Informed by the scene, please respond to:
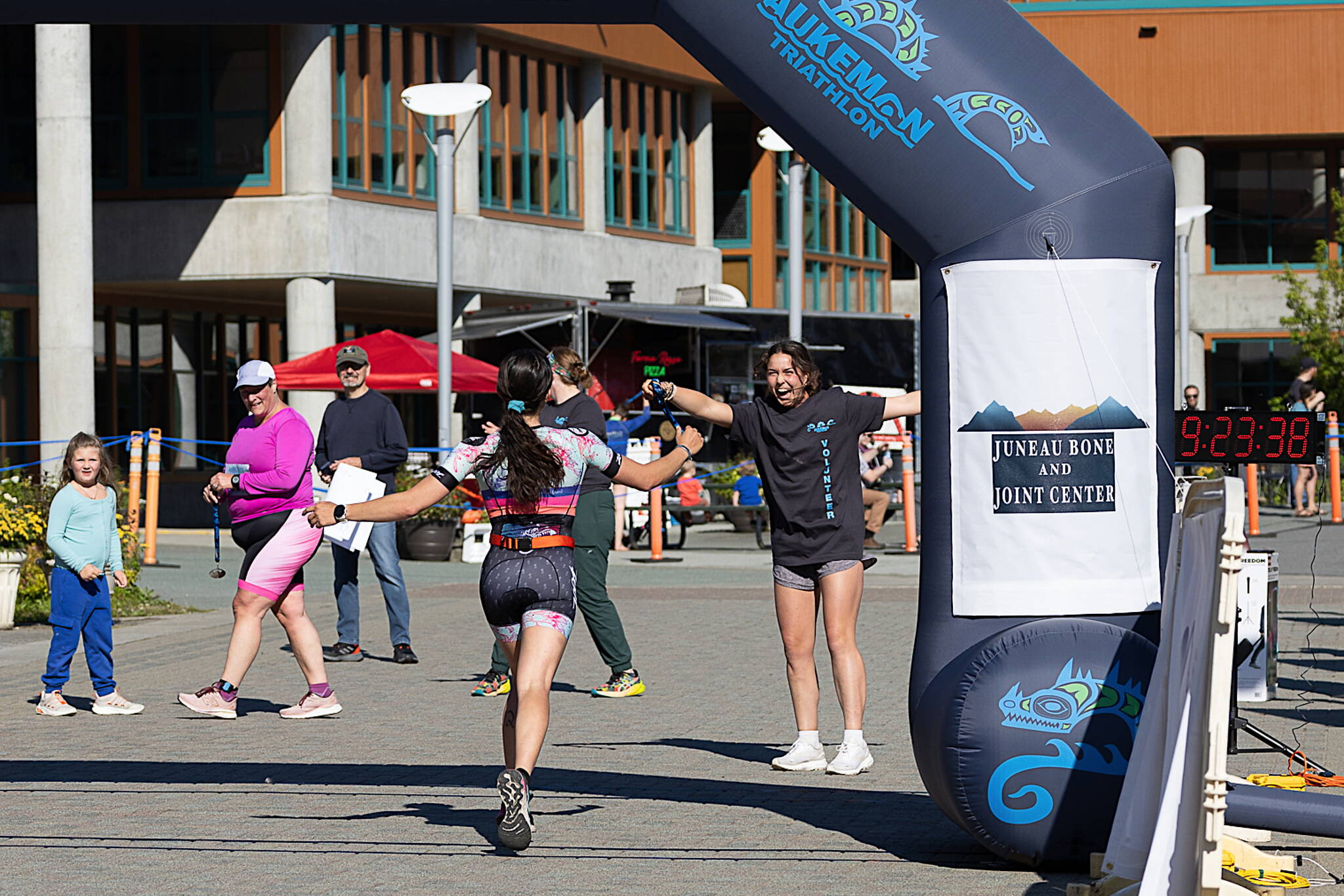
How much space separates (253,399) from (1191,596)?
5960mm

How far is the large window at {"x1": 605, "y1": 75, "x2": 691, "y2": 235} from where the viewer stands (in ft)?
129

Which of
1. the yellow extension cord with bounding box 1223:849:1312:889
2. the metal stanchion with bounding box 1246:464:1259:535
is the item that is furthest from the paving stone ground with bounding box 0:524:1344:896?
the metal stanchion with bounding box 1246:464:1259:535

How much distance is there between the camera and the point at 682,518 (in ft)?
78.2

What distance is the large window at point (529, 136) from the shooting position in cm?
3566

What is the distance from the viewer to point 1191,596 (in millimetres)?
5816

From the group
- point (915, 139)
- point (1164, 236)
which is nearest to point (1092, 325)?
point (1164, 236)

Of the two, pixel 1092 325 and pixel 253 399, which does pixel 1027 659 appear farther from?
pixel 253 399

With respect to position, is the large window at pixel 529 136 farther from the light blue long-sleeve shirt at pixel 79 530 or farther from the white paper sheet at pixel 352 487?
the light blue long-sleeve shirt at pixel 79 530

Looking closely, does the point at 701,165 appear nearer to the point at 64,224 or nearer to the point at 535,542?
the point at 64,224

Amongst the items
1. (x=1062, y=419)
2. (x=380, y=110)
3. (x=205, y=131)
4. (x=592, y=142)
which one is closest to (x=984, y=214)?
(x=1062, y=419)

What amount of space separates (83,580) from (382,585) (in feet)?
8.40

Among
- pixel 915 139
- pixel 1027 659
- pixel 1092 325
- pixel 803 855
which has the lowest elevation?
pixel 803 855

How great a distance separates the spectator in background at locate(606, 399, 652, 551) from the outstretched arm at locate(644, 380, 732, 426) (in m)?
7.69

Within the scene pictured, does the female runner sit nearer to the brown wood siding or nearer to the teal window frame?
the teal window frame
